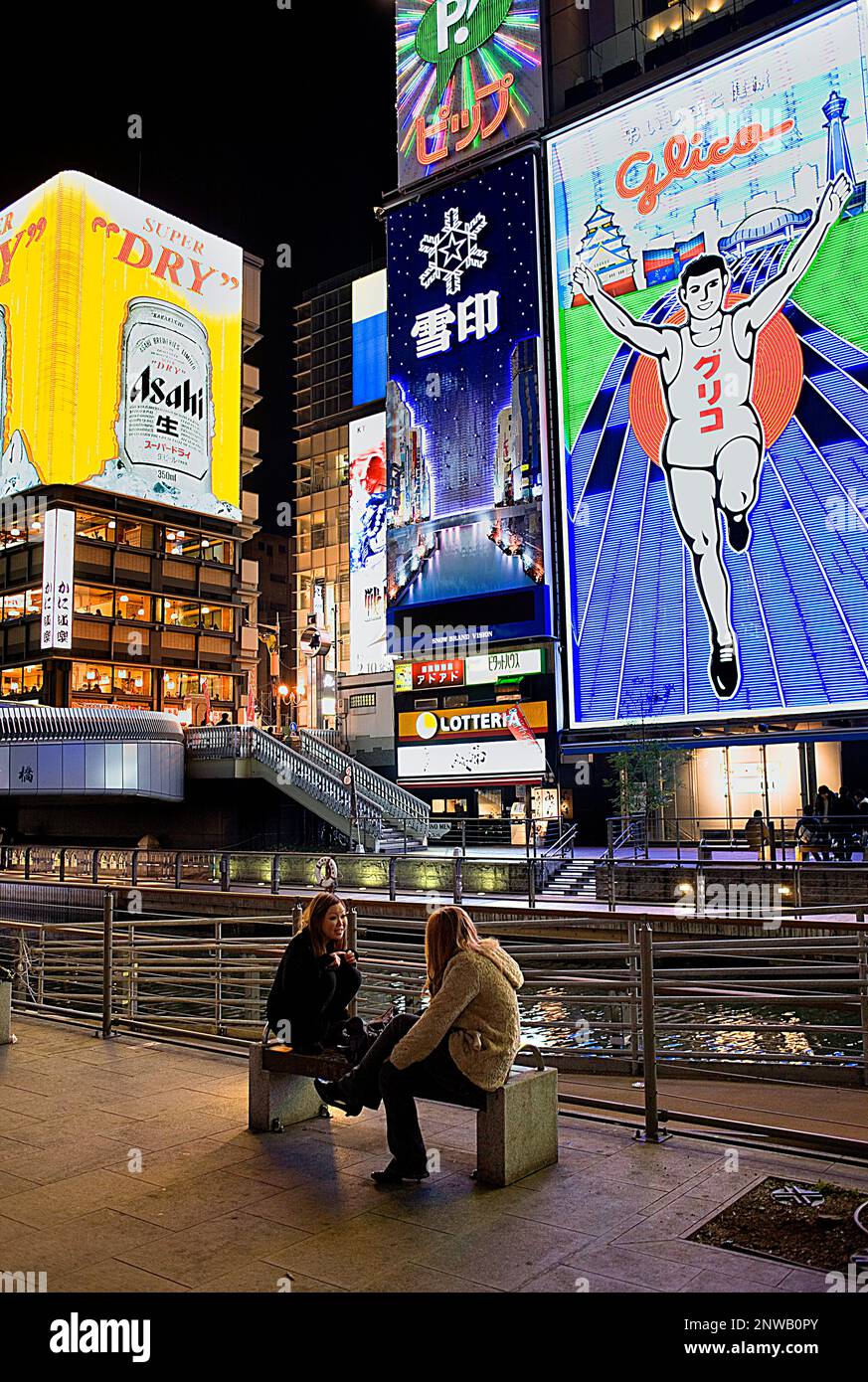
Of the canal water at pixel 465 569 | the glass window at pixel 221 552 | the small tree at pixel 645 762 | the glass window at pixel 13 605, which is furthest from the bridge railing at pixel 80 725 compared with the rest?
the glass window at pixel 221 552

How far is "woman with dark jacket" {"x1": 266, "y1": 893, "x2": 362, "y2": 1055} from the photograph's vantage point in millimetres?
6805

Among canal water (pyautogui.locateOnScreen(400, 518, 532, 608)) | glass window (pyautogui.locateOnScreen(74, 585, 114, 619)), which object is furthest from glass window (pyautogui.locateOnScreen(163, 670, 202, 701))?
canal water (pyautogui.locateOnScreen(400, 518, 532, 608))

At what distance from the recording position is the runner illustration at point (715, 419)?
3469 cm

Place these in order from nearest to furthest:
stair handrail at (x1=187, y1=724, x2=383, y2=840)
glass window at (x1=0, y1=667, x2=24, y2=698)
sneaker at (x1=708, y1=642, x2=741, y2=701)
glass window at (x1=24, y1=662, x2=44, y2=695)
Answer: stair handrail at (x1=187, y1=724, x2=383, y2=840), sneaker at (x1=708, y1=642, x2=741, y2=701), glass window at (x1=24, y1=662, x2=44, y2=695), glass window at (x1=0, y1=667, x2=24, y2=698)

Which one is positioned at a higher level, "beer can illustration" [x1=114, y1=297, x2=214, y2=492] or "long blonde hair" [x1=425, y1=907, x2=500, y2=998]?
"beer can illustration" [x1=114, y1=297, x2=214, y2=492]

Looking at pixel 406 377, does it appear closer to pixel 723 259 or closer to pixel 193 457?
pixel 723 259

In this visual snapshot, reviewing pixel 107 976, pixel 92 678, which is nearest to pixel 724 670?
pixel 107 976

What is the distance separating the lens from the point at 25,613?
62250 mm

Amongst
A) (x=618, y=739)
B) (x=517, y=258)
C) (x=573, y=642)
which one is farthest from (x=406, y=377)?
(x=618, y=739)

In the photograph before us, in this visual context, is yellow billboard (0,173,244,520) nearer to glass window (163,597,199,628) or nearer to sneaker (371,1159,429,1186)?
glass window (163,597,199,628)

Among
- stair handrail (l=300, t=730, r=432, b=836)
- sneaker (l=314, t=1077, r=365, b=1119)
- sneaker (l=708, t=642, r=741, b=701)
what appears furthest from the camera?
stair handrail (l=300, t=730, r=432, b=836)

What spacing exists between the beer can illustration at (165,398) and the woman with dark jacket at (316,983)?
193ft

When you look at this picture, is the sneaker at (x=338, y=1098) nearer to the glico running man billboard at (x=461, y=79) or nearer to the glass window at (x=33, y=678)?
the glico running man billboard at (x=461, y=79)

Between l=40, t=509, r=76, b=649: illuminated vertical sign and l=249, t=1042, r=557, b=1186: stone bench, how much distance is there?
5243 centimetres
